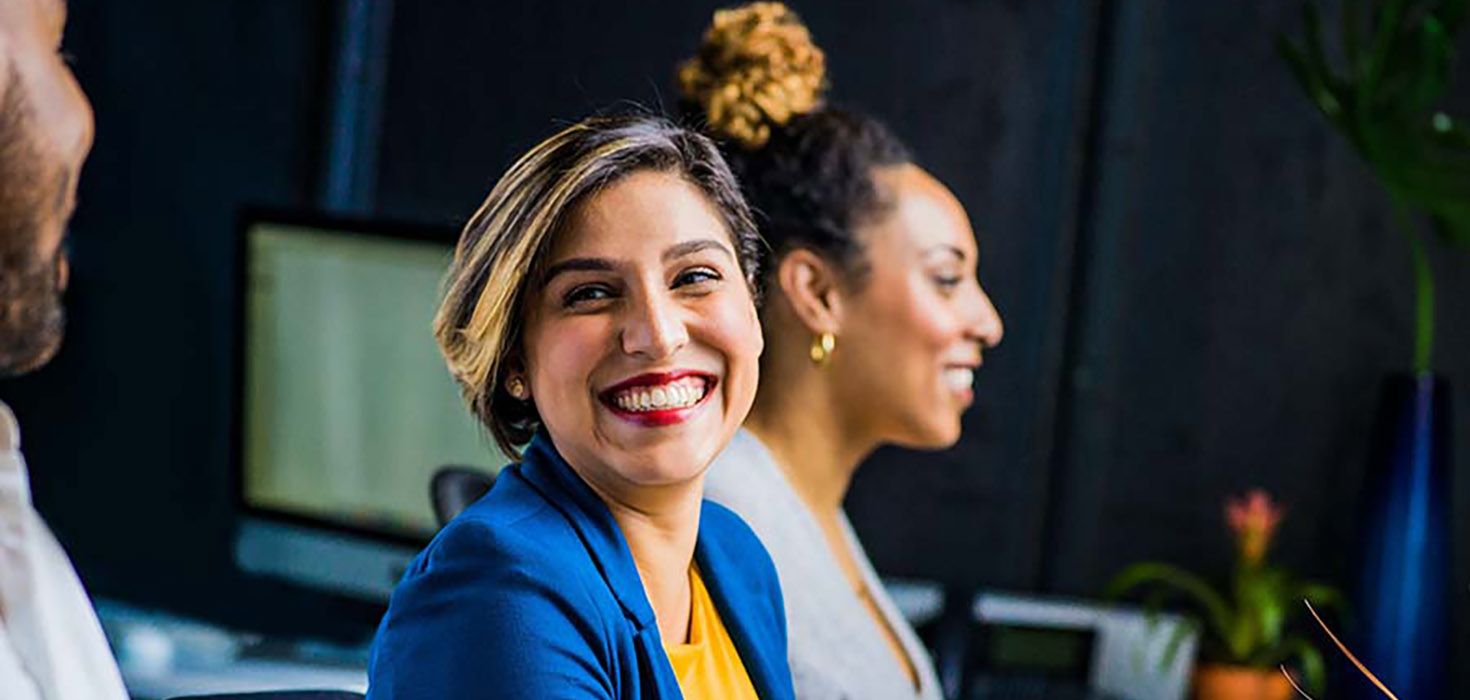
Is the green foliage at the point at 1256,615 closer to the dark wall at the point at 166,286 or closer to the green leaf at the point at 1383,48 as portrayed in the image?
the green leaf at the point at 1383,48

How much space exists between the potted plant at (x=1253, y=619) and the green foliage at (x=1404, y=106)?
328 mm

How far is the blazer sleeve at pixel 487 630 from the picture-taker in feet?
4.09

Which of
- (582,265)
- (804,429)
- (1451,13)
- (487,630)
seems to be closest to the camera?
(487,630)

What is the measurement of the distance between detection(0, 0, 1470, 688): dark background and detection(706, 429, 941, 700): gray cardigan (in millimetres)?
1032

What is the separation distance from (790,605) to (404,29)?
163 centimetres

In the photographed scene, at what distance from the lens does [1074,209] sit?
298cm

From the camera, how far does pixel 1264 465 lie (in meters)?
2.95

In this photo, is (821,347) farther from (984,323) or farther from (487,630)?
(487,630)

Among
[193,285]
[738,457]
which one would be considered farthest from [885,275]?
[193,285]

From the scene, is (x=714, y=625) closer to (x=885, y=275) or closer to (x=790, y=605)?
(x=790, y=605)

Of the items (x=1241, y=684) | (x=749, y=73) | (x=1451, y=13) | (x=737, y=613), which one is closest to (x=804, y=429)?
(x=749, y=73)

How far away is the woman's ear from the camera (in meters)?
2.09

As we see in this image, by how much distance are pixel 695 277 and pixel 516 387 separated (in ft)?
0.48

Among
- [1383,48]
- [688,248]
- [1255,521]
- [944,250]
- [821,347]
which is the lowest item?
[1255,521]
